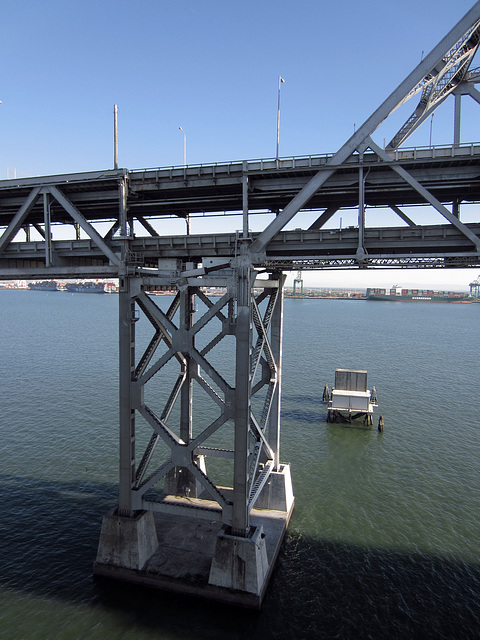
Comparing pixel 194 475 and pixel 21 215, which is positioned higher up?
pixel 21 215

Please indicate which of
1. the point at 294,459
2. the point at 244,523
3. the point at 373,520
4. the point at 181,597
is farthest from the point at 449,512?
the point at 181,597

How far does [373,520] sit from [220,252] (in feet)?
55.1

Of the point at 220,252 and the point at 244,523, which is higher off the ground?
the point at 220,252

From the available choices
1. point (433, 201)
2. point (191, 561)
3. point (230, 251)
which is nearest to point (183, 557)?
point (191, 561)

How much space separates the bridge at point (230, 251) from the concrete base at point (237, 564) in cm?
4

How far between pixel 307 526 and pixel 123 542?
31.6ft

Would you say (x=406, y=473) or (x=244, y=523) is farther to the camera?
(x=406, y=473)

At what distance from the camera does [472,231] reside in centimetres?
1590

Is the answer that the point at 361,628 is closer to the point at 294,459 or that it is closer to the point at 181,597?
the point at 181,597

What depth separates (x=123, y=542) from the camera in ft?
58.3

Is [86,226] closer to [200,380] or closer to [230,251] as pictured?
[230,251]

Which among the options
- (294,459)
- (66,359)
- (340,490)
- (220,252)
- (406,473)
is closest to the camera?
(220,252)

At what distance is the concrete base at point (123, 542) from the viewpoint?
1761 cm

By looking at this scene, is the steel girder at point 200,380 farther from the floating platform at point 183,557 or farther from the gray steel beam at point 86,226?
the gray steel beam at point 86,226
